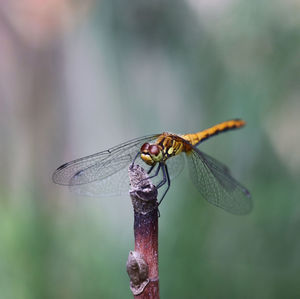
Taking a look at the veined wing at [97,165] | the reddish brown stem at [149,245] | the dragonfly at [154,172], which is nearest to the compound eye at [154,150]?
the dragonfly at [154,172]

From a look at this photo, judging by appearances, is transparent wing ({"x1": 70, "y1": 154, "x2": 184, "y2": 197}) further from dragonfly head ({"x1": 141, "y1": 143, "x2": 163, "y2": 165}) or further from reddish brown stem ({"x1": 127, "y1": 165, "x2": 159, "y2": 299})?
reddish brown stem ({"x1": 127, "y1": 165, "x2": 159, "y2": 299})

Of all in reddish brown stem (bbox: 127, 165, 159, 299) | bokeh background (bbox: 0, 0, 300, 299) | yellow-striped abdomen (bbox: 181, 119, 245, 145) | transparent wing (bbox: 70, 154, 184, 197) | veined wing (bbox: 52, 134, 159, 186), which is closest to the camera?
reddish brown stem (bbox: 127, 165, 159, 299)

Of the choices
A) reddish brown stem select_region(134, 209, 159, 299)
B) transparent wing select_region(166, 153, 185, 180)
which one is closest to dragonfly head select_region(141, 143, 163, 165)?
transparent wing select_region(166, 153, 185, 180)

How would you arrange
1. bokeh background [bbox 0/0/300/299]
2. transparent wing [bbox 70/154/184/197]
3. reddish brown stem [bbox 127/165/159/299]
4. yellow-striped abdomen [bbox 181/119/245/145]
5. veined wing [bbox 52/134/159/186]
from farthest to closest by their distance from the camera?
yellow-striped abdomen [bbox 181/119/245/145], bokeh background [bbox 0/0/300/299], transparent wing [bbox 70/154/184/197], veined wing [bbox 52/134/159/186], reddish brown stem [bbox 127/165/159/299]

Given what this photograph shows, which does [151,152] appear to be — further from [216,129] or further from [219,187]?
[216,129]

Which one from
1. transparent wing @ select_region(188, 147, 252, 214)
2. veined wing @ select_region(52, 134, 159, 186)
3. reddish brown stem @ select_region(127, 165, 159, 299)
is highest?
veined wing @ select_region(52, 134, 159, 186)

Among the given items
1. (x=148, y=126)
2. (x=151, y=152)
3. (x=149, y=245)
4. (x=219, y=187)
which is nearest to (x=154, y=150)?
(x=151, y=152)
